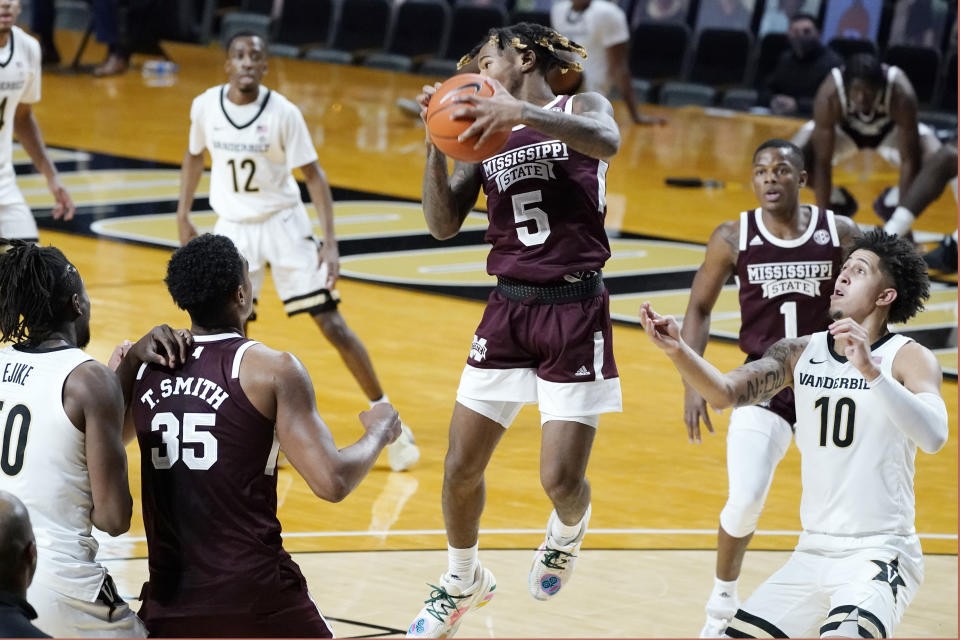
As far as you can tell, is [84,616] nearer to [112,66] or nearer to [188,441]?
[188,441]

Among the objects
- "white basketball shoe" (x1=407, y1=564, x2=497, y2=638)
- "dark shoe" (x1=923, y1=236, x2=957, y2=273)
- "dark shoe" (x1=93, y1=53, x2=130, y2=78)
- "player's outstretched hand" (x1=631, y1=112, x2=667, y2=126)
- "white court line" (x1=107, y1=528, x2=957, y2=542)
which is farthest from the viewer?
"dark shoe" (x1=93, y1=53, x2=130, y2=78)

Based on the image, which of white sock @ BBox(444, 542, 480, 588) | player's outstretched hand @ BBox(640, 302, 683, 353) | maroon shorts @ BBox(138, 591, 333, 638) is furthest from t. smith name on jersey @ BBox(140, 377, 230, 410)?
white sock @ BBox(444, 542, 480, 588)

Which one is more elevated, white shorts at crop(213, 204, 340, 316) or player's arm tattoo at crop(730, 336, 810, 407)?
player's arm tattoo at crop(730, 336, 810, 407)

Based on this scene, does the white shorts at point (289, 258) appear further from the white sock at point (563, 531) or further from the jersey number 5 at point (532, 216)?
the jersey number 5 at point (532, 216)

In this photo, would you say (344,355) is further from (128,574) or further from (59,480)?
(59,480)

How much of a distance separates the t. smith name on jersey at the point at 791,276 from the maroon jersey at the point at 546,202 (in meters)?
0.98

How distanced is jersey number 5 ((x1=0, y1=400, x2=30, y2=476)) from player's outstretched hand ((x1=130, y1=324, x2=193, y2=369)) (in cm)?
36

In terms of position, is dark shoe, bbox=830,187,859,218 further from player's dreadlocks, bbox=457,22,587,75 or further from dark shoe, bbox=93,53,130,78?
dark shoe, bbox=93,53,130,78

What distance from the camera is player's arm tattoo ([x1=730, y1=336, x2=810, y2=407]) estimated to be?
5.39m

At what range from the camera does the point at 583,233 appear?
6266mm

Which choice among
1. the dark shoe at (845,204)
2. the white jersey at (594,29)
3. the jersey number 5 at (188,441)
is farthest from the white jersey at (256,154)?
the white jersey at (594,29)

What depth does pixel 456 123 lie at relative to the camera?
5605 mm

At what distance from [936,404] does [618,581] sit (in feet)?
7.83

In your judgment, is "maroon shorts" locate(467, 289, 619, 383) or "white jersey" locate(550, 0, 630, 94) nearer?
"maroon shorts" locate(467, 289, 619, 383)
